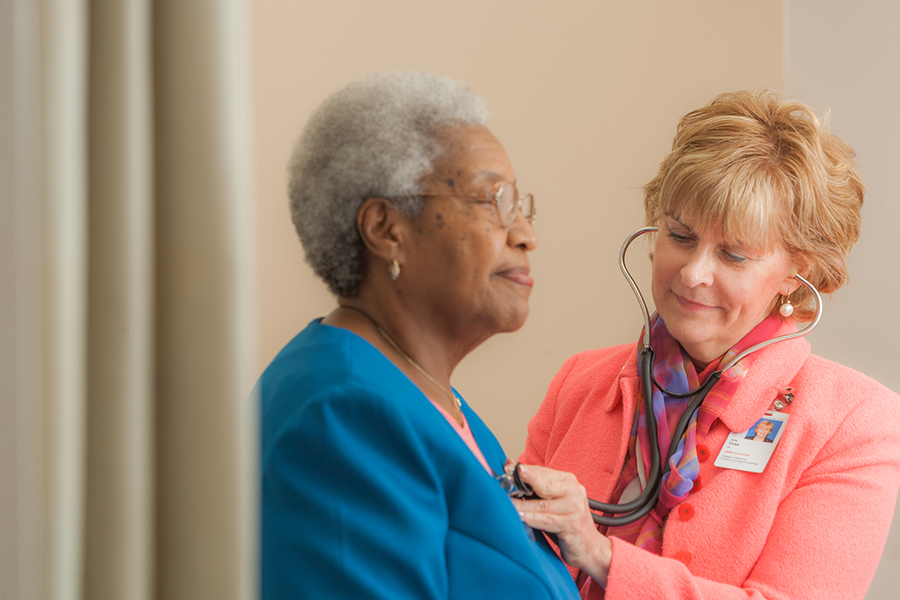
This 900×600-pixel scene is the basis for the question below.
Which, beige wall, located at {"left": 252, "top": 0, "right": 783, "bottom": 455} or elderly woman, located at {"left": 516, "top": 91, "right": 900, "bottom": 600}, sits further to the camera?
beige wall, located at {"left": 252, "top": 0, "right": 783, "bottom": 455}

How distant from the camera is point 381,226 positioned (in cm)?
89

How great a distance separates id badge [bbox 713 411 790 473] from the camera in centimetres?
136

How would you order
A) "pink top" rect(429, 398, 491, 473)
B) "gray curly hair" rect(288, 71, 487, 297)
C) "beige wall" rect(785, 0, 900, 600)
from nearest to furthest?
"gray curly hair" rect(288, 71, 487, 297)
"pink top" rect(429, 398, 491, 473)
"beige wall" rect(785, 0, 900, 600)

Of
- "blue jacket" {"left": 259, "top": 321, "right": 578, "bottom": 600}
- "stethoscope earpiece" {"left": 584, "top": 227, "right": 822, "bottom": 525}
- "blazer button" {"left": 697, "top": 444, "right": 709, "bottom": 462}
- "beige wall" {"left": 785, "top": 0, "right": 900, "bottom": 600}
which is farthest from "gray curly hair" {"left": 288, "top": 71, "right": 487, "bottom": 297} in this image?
"beige wall" {"left": 785, "top": 0, "right": 900, "bottom": 600}

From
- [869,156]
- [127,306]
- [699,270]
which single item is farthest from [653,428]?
[869,156]

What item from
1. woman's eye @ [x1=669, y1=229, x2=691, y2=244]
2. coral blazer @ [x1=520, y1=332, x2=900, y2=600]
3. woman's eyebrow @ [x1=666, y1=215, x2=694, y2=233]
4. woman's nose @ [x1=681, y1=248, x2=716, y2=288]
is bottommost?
coral blazer @ [x1=520, y1=332, x2=900, y2=600]

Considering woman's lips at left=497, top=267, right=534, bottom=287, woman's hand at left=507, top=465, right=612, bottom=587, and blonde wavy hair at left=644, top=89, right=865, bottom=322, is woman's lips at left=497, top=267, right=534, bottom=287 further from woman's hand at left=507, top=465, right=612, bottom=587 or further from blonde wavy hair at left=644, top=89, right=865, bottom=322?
blonde wavy hair at left=644, top=89, right=865, bottom=322

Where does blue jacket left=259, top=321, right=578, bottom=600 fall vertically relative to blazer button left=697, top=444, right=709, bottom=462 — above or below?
above

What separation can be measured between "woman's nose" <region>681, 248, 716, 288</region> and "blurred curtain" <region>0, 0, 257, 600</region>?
3.33 ft

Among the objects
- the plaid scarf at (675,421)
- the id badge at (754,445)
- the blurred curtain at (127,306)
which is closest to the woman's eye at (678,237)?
the plaid scarf at (675,421)

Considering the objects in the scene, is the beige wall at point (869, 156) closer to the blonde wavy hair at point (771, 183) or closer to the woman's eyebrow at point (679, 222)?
the blonde wavy hair at point (771, 183)

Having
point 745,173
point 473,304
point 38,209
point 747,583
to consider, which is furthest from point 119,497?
point 745,173

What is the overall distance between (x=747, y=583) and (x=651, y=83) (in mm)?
1979

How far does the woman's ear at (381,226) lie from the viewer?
88cm
